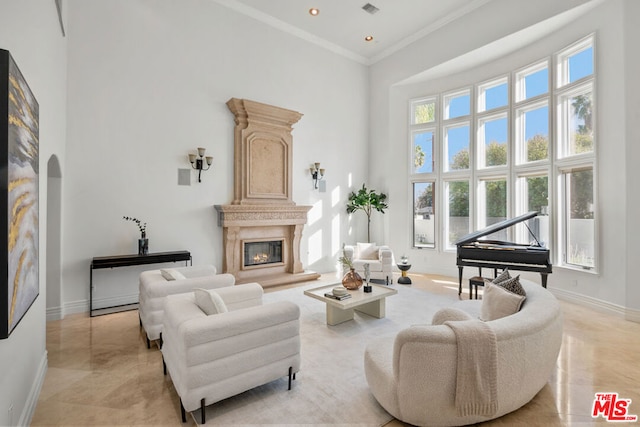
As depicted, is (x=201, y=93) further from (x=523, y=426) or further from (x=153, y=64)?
(x=523, y=426)

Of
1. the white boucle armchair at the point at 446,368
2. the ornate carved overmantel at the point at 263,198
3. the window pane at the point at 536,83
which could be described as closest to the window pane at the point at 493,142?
the window pane at the point at 536,83

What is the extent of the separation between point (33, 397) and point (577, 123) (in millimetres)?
7651

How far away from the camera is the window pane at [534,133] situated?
5699 millimetres

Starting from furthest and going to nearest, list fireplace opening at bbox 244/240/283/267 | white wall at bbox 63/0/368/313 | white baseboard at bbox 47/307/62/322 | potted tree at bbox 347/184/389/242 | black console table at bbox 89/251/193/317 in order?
potted tree at bbox 347/184/389/242 → fireplace opening at bbox 244/240/283/267 → white wall at bbox 63/0/368/313 → black console table at bbox 89/251/193/317 → white baseboard at bbox 47/307/62/322

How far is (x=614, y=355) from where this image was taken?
3.23m

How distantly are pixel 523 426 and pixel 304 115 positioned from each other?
21.0 ft

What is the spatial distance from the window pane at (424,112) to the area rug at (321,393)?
5.35 meters

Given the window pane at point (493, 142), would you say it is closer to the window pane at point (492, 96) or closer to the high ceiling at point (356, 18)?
the window pane at point (492, 96)

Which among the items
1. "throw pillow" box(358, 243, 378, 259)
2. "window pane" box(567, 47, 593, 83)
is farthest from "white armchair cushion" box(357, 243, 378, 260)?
"window pane" box(567, 47, 593, 83)

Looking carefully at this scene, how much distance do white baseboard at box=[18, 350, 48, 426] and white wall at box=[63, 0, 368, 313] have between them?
6.88 ft

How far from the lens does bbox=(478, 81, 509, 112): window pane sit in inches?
252

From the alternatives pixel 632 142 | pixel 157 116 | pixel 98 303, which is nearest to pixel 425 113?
pixel 632 142

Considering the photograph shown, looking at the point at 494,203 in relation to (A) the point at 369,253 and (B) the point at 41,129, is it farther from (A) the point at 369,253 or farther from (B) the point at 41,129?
(B) the point at 41,129

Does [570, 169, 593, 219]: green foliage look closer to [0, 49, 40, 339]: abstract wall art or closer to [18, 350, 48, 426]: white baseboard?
[0, 49, 40, 339]: abstract wall art
